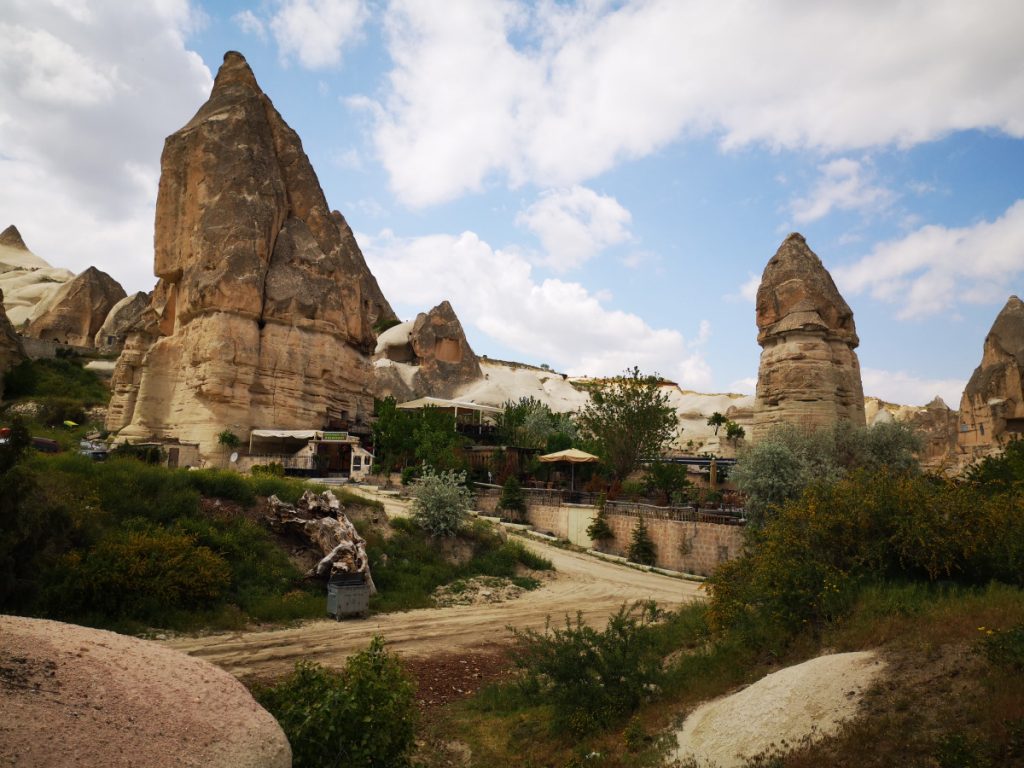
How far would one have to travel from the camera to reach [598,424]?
29906 millimetres

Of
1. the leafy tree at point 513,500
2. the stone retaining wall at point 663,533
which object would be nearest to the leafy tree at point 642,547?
the stone retaining wall at point 663,533

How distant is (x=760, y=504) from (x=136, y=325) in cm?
2957

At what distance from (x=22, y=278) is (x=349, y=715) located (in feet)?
255

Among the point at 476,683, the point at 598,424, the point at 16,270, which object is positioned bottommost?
the point at 476,683

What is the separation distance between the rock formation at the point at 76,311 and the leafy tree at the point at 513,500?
144 ft

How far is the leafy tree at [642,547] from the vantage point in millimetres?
19812

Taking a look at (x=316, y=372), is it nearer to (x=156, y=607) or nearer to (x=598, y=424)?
(x=598, y=424)

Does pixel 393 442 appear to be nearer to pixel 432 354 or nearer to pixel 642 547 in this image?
pixel 642 547

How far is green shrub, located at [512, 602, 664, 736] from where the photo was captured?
6.96 meters

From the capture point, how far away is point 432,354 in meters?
59.4

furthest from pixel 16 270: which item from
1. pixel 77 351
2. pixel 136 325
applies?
pixel 136 325

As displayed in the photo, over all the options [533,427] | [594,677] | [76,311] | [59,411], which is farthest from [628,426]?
[76,311]

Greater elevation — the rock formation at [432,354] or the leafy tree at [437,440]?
the rock formation at [432,354]

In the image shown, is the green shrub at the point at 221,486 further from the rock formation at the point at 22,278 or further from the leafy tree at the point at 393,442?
the rock formation at the point at 22,278
